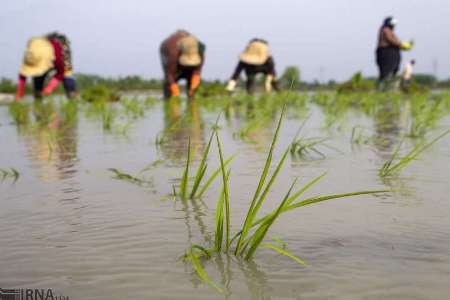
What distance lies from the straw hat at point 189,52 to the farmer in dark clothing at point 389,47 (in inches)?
114

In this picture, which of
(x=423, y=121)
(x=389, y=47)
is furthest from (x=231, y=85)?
(x=423, y=121)

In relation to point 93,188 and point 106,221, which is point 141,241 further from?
point 93,188

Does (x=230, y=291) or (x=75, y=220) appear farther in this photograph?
(x=75, y=220)

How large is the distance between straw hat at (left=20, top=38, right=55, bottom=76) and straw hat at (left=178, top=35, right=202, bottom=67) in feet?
6.10

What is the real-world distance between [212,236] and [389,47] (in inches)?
331

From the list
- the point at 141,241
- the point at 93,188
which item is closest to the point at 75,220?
the point at 141,241

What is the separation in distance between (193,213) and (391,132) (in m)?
2.02

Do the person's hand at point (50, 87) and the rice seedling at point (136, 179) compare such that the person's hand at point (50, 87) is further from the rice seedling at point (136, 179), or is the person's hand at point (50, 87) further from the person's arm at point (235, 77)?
the rice seedling at point (136, 179)

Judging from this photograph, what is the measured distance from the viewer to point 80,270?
78 centimetres

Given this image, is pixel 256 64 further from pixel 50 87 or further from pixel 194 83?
pixel 50 87

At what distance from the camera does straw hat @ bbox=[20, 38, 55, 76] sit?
7922 millimetres

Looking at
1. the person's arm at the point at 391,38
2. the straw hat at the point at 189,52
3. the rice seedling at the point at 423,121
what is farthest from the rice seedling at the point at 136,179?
the person's arm at the point at 391,38

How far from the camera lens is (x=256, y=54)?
9.38m

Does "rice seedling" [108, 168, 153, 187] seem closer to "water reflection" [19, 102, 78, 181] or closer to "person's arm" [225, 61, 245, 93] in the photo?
"water reflection" [19, 102, 78, 181]
